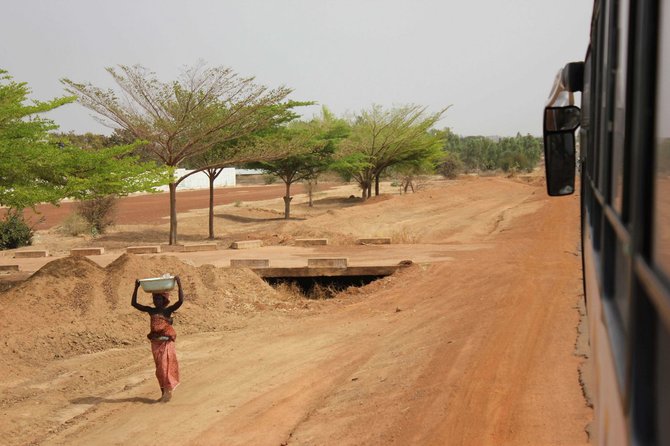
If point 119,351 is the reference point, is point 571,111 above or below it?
above

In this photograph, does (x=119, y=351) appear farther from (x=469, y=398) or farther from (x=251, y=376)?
(x=469, y=398)

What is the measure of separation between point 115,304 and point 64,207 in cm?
3991

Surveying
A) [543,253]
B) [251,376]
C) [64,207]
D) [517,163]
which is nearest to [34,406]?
[251,376]

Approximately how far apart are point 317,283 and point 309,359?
716 centimetres

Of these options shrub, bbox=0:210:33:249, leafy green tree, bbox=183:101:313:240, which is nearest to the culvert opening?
leafy green tree, bbox=183:101:313:240

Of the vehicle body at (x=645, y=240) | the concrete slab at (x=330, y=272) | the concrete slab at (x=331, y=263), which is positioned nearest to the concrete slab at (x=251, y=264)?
the concrete slab at (x=330, y=272)

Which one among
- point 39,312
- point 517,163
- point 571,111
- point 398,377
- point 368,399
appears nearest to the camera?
point 571,111

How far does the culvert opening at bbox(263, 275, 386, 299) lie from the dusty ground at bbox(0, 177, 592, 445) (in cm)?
80

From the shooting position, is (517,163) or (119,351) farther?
(517,163)

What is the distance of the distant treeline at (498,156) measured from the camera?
78875mm

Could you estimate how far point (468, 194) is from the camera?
44.4m

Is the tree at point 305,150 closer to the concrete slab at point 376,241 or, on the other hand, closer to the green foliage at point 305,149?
the green foliage at point 305,149

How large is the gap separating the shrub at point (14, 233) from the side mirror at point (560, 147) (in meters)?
25.2

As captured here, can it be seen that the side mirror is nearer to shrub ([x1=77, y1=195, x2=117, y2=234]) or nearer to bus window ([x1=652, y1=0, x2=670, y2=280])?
bus window ([x1=652, y1=0, x2=670, y2=280])
